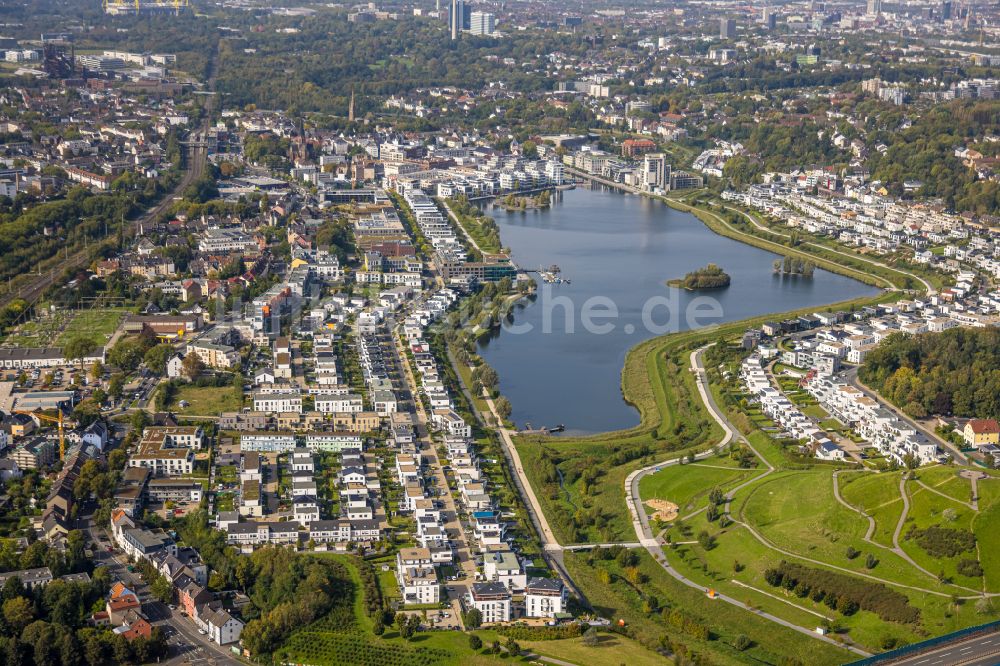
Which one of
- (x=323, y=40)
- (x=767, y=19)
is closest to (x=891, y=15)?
(x=767, y=19)

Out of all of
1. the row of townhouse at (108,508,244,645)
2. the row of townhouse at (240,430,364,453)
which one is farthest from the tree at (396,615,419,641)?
the row of townhouse at (240,430,364,453)

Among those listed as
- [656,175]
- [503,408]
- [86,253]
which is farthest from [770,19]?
[503,408]

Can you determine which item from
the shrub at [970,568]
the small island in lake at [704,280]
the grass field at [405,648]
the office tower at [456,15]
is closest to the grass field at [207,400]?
the grass field at [405,648]

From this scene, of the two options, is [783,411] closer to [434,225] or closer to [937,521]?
[937,521]

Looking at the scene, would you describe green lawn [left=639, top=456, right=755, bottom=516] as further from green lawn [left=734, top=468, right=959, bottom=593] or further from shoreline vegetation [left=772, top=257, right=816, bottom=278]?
shoreline vegetation [left=772, top=257, right=816, bottom=278]

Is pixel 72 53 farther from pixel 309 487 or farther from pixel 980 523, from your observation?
pixel 980 523

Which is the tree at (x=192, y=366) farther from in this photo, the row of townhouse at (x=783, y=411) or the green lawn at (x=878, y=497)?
the green lawn at (x=878, y=497)
